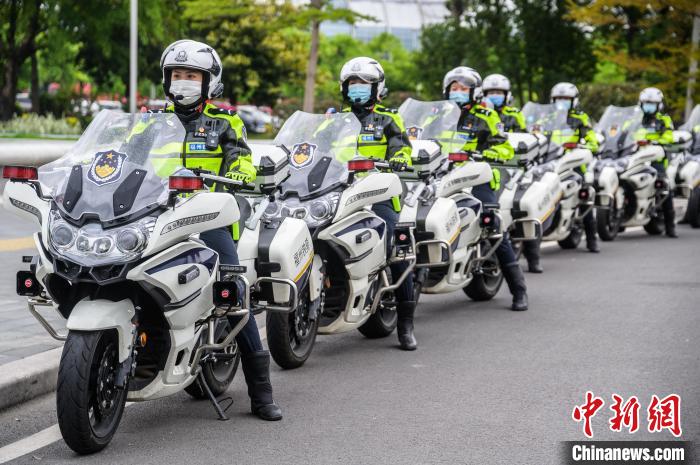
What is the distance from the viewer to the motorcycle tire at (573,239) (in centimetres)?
1577

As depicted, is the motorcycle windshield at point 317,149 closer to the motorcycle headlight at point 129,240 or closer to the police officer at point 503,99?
the motorcycle headlight at point 129,240

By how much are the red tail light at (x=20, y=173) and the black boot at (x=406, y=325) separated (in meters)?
3.64

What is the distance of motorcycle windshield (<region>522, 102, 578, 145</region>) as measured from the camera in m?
15.5

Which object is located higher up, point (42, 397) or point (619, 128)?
point (619, 128)

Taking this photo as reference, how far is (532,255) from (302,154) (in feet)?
19.2

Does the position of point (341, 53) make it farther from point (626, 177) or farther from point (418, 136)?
point (418, 136)

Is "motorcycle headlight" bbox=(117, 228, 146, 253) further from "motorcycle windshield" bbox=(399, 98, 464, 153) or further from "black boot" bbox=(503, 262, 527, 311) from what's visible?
"black boot" bbox=(503, 262, 527, 311)

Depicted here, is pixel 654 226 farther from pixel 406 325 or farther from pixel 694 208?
pixel 406 325

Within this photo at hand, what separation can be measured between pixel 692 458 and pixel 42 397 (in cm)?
360

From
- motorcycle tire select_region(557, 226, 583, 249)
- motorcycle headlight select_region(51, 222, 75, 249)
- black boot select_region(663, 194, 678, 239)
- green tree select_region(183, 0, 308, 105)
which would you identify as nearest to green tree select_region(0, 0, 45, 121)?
green tree select_region(183, 0, 308, 105)

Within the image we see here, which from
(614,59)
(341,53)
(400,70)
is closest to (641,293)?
(614,59)

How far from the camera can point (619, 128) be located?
1755 cm

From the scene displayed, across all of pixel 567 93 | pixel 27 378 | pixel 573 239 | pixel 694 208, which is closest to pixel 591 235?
pixel 573 239

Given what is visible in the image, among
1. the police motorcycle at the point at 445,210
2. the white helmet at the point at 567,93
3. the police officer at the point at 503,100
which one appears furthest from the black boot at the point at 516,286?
the white helmet at the point at 567,93
